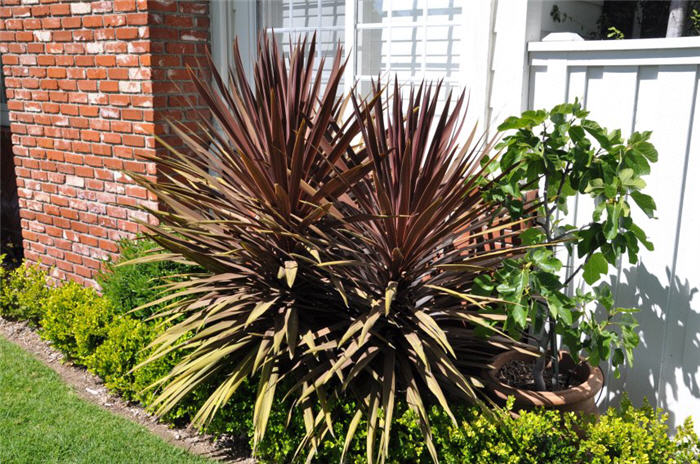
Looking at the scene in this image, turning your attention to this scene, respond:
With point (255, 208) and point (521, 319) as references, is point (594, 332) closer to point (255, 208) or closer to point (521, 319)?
point (521, 319)

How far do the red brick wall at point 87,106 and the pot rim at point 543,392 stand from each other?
2603 millimetres

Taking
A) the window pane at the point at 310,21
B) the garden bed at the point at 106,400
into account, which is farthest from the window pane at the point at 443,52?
the garden bed at the point at 106,400

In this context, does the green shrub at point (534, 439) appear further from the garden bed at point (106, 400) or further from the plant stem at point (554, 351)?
the garden bed at point (106, 400)

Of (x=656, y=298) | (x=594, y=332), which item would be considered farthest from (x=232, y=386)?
(x=656, y=298)

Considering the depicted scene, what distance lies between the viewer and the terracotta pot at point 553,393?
8.98 ft

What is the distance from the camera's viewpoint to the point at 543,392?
279 centimetres

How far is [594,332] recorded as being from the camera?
2686 millimetres

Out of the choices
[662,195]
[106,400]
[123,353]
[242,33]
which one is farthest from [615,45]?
[106,400]

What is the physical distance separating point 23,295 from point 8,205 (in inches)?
89.0

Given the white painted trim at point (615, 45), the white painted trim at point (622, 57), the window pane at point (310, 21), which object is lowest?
the white painted trim at point (622, 57)

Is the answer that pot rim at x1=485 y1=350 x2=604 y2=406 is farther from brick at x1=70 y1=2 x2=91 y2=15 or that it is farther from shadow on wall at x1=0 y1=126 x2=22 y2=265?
shadow on wall at x1=0 y1=126 x2=22 y2=265

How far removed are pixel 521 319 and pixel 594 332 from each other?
443 millimetres

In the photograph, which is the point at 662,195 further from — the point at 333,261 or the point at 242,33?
the point at 242,33

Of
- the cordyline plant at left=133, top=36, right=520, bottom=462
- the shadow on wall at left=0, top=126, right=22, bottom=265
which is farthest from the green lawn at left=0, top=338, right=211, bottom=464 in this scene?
the shadow on wall at left=0, top=126, right=22, bottom=265
